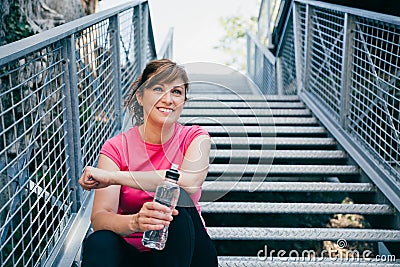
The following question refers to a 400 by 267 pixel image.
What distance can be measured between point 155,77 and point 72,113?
47cm

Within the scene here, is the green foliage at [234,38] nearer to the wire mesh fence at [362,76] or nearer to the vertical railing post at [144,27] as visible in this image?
the vertical railing post at [144,27]

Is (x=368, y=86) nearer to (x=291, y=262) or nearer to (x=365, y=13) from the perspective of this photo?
(x=365, y=13)

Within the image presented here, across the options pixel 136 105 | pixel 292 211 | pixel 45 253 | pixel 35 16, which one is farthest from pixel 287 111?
pixel 45 253

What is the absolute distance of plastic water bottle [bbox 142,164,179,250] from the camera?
1448mm

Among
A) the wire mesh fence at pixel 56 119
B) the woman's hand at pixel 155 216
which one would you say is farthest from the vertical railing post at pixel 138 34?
the woman's hand at pixel 155 216

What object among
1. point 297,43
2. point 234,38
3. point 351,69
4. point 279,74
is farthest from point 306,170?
point 234,38

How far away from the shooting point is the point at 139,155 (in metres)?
1.82

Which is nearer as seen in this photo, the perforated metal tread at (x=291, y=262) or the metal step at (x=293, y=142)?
the perforated metal tread at (x=291, y=262)

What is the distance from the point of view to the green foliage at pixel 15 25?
3.26 metres

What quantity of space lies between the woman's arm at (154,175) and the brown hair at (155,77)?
0.21 m

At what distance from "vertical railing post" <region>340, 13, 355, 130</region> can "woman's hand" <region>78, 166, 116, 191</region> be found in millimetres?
2091

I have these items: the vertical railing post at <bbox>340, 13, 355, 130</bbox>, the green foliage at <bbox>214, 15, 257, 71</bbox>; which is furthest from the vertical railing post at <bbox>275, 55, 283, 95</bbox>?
the green foliage at <bbox>214, 15, 257, 71</bbox>

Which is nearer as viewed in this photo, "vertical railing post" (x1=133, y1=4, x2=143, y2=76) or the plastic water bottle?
the plastic water bottle

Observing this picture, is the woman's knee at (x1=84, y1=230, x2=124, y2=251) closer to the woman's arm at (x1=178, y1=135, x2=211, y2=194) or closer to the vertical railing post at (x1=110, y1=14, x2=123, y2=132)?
the woman's arm at (x1=178, y1=135, x2=211, y2=194)
